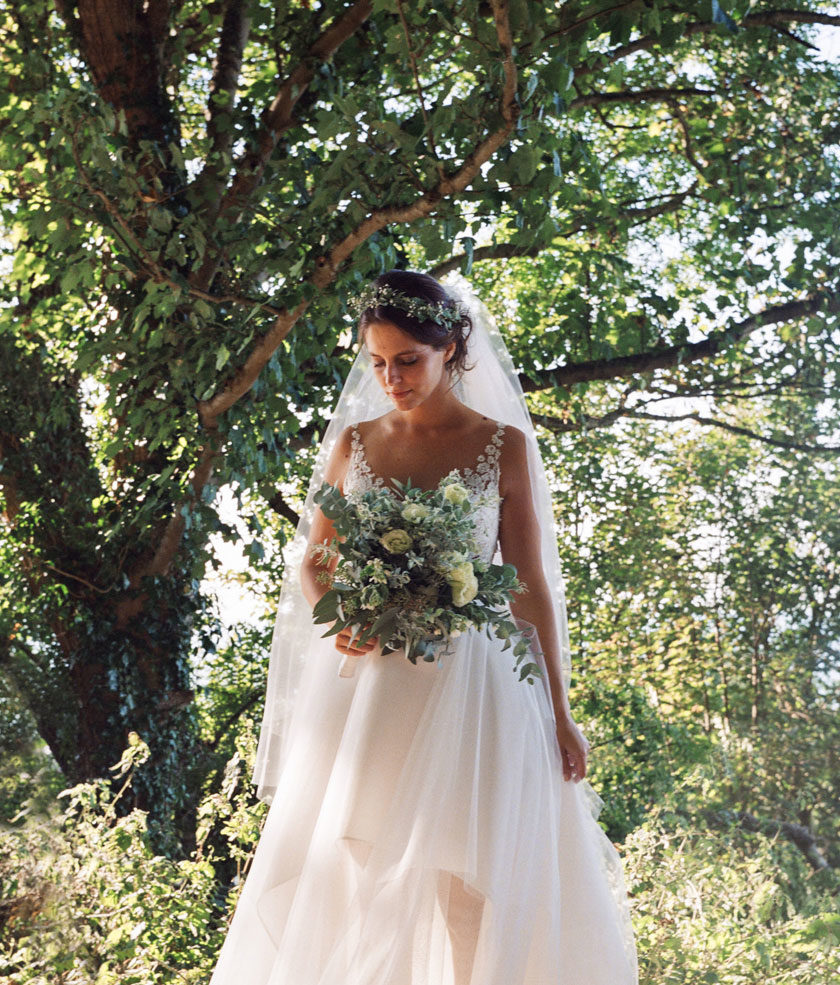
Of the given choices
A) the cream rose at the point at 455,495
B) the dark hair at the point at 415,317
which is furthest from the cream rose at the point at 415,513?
the dark hair at the point at 415,317

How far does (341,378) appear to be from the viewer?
5.36 metres

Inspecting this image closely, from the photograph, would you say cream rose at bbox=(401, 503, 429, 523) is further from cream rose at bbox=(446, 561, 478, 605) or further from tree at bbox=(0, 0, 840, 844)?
tree at bbox=(0, 0, 840, 844)

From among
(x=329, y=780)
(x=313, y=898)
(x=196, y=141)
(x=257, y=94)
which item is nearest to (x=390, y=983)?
(x=313, y=898)

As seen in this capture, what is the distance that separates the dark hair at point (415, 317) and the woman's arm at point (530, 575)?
0.31m

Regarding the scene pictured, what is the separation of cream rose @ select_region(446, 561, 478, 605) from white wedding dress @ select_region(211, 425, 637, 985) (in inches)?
8.9

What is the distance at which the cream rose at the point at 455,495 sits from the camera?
2.55 metres

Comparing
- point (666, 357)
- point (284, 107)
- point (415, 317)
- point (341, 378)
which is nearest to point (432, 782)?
point (415, 317)

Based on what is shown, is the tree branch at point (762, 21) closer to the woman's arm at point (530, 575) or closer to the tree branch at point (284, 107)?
the tree branch at point (284, 107)

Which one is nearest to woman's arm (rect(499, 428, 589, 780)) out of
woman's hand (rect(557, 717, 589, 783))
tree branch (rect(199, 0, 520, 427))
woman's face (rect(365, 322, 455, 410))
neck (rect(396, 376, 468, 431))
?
woman's hand (rect(557, 717, 589, 783))

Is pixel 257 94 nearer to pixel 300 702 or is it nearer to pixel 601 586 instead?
pixel 300 702

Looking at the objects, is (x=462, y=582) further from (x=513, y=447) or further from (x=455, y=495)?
(x=513, y=447)

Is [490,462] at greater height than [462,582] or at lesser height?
greater

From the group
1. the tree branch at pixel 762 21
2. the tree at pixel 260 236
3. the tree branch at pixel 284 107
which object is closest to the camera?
the tree at pixel 260 236

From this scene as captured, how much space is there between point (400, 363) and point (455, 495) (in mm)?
444
